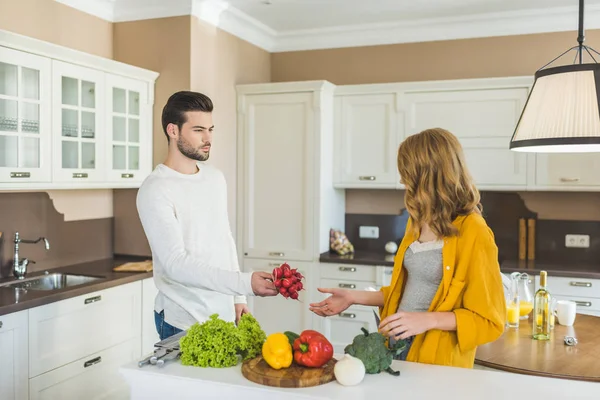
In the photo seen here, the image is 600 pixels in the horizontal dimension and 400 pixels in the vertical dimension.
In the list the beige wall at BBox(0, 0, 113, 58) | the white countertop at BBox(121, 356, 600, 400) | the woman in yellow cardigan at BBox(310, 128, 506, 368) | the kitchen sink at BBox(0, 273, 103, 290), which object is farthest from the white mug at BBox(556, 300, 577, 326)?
the beige wall at BBox(0, 0, 113, 58)

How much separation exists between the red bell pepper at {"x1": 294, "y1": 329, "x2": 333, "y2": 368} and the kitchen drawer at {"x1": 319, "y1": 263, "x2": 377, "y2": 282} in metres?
2.68

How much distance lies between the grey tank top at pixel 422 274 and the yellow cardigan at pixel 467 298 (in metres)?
0.05

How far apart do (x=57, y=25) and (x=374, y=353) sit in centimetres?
303

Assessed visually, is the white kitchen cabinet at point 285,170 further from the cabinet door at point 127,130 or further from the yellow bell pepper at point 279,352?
the yellow bell pepper at point 279,352

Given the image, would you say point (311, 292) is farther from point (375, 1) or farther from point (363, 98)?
point (375, 1)

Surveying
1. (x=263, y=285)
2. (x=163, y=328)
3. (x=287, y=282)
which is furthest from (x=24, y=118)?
(x=287, y=282)

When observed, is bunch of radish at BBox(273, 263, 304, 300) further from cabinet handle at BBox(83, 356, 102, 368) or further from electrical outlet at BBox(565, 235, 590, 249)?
electrical outlet at BBox(565, 235, 590, 249)

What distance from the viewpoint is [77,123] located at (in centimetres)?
361

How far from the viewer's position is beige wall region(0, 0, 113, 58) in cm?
353

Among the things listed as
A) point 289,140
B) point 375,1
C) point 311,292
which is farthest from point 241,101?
point 311,292

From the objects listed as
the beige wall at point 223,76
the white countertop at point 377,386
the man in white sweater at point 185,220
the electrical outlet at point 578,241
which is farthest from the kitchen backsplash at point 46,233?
the electrical outlet at point 578,241

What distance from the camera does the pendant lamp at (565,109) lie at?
2.30m

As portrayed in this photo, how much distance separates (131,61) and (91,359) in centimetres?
200

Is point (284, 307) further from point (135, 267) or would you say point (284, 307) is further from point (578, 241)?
point (578, 241)
